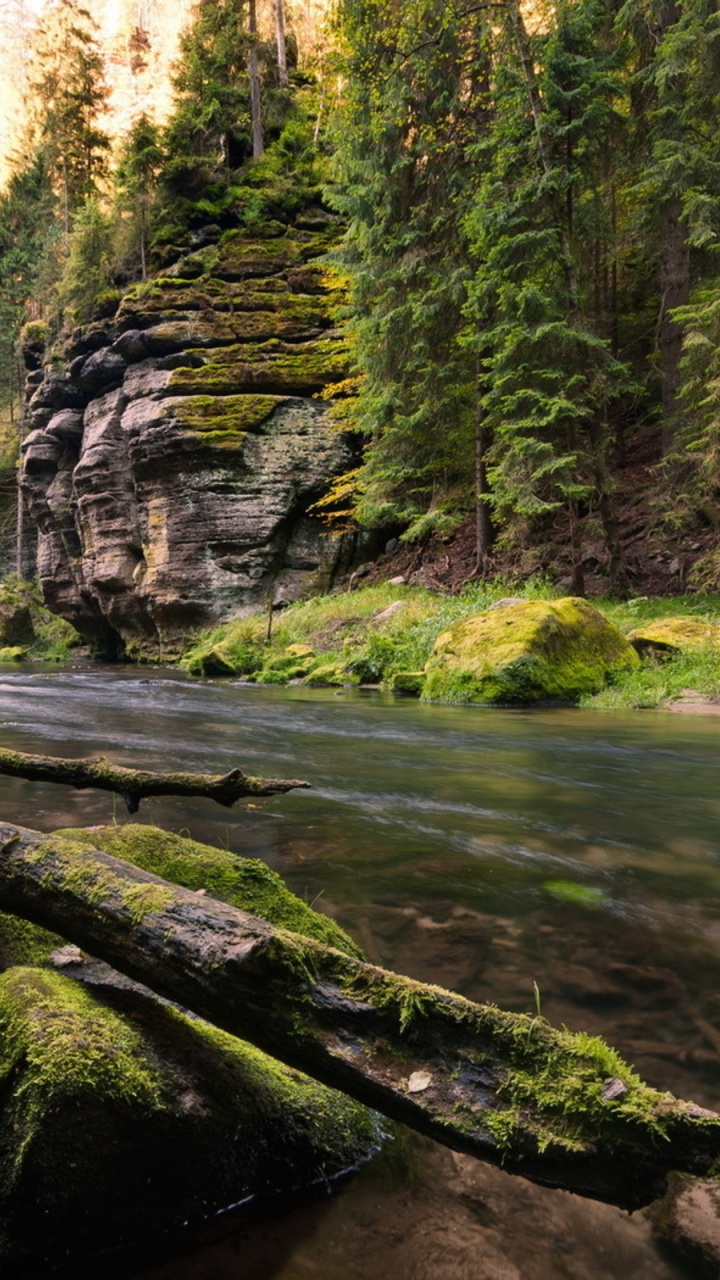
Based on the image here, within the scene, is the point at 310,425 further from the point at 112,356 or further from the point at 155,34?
the point at 155,34

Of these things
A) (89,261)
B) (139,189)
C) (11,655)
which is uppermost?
(139,189)

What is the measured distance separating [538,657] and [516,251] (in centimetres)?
934

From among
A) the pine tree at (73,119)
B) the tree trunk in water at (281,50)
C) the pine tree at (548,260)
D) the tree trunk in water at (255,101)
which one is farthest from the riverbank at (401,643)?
the pine tree at (73,119)

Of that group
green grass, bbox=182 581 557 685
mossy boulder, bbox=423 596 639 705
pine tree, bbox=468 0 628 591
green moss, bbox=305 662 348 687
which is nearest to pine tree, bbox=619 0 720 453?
pine tree, bbox=468 0 628 591

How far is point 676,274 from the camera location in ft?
49.1

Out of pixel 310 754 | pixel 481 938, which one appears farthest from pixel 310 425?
pixel 481 938

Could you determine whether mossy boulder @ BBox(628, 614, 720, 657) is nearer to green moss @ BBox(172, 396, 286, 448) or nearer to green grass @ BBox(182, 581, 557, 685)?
green grass @ BBox(182, 581, 557, 685)

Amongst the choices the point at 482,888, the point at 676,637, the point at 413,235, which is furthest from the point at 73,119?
the point at 482,888

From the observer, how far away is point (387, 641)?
13508 millimetres

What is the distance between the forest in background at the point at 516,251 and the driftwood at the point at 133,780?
11.9 meters

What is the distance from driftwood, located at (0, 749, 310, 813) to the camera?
2.12 m

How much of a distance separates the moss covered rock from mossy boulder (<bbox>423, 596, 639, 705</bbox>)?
8594 mm

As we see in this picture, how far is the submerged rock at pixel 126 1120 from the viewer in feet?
4.32

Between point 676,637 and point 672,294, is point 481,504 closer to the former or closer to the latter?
point 672,294
